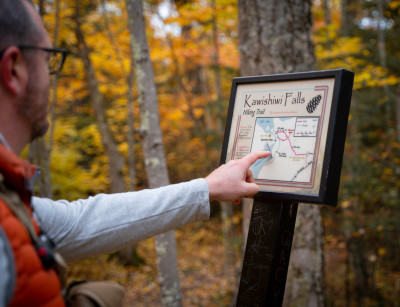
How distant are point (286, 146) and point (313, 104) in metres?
0.21

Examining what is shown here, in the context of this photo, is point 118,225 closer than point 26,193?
No

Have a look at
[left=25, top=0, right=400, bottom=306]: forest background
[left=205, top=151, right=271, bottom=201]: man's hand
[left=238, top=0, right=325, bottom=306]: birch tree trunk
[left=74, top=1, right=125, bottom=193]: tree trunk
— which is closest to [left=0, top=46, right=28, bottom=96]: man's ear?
[left=205, top=151, right=271, bottom=201]: man's hand

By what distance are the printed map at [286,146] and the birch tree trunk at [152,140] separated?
1.61m

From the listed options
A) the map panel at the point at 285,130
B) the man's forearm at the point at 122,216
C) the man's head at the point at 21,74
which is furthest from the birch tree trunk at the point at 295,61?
the man's head at the point at 21,74

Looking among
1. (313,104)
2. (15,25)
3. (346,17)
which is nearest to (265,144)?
(313,104)

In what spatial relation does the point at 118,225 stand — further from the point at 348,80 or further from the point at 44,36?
the point at 348,80

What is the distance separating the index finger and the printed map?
0.19 feet

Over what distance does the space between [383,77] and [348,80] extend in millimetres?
5064

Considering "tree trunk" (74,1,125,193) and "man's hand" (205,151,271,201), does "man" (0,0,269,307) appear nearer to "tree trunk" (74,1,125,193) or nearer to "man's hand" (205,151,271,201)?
"man's hand" (205,151,271,201)

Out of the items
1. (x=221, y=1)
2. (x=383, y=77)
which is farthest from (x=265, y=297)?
(x=383, y=77)

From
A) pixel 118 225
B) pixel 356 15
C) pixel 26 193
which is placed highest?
pixel 356 15

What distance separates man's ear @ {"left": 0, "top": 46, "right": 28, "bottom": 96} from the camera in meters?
0.99

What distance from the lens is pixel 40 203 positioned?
1223 mm

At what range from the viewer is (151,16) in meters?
7.19
